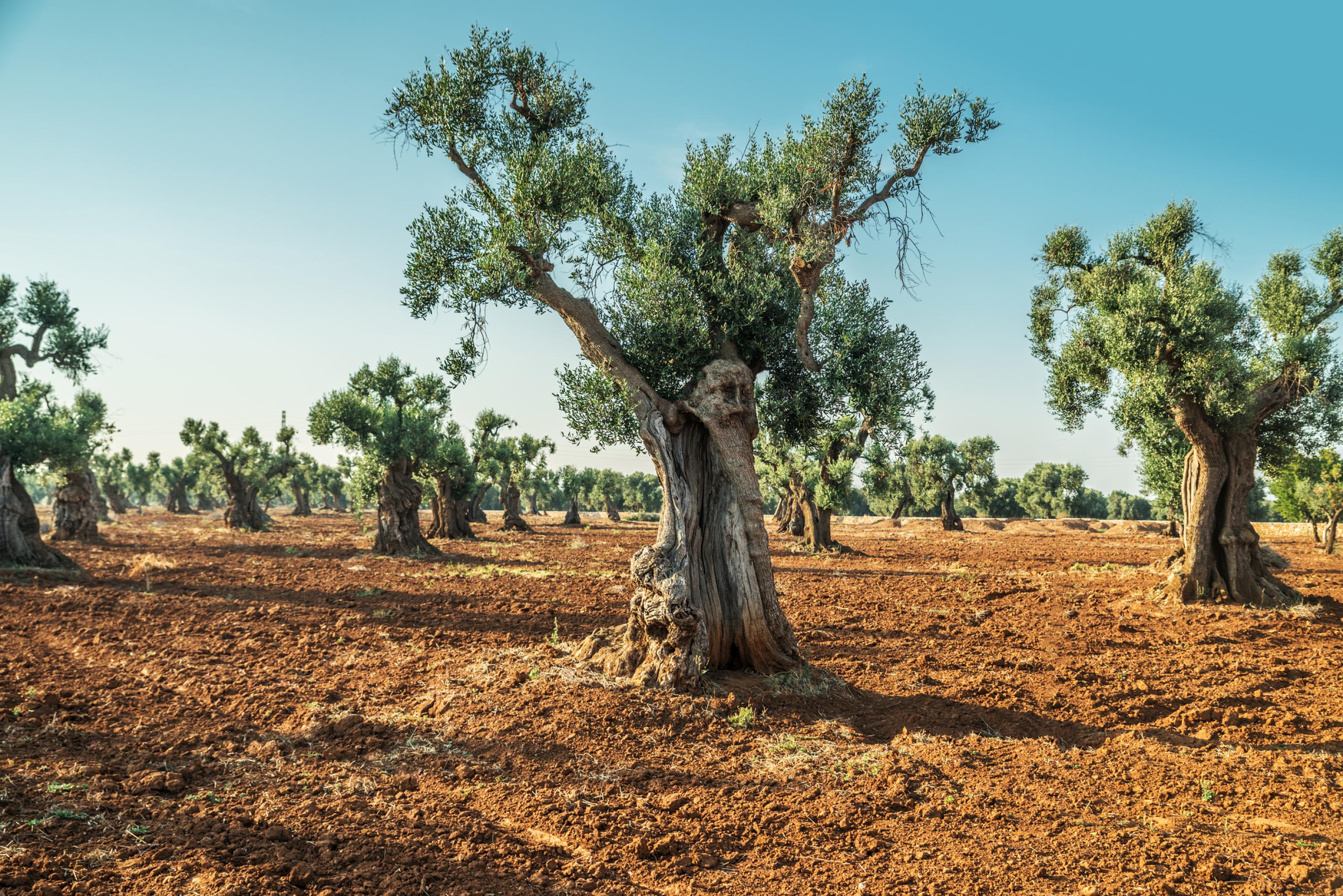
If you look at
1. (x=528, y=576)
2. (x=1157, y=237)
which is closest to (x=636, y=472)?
(x=528, y=576)

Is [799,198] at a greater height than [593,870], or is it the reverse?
[799,198]

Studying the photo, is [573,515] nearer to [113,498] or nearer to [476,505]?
[476,505]

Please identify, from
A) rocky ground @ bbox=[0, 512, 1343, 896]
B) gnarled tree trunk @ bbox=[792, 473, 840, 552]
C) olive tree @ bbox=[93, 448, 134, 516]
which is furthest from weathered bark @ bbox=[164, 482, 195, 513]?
gnarled tree trunk @ bbox=[792, 473, 840, 552]

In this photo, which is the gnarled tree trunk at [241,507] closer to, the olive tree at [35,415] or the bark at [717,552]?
the olive tree at [35,415]

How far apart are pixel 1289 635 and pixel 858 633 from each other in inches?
332

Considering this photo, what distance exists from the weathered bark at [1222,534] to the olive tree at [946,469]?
40144 mm

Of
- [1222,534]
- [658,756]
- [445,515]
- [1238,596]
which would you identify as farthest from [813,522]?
[658,756]

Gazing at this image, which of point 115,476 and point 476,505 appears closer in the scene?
point 476,505

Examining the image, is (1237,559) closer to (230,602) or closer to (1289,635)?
(1289,635)

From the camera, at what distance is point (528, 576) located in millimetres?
21859

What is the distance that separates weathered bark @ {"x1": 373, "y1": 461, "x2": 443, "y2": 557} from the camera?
29125 millimetres

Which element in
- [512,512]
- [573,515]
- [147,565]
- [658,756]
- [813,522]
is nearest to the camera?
[658,756]

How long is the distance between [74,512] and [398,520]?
17152 mm

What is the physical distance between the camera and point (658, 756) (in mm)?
7633
